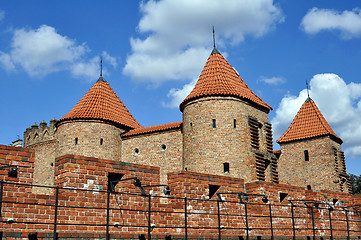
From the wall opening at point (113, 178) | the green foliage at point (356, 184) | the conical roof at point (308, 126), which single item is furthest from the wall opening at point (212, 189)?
the green foliage at point (356, 184)

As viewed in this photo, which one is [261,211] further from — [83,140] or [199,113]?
[83,140]

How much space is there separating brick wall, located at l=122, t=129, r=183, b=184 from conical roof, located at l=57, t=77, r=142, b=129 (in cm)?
180

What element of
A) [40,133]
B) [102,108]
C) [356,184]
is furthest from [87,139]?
[356,184]

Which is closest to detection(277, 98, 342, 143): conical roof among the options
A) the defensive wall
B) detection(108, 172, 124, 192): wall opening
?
the defensive wall

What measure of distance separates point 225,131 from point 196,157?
1862mm

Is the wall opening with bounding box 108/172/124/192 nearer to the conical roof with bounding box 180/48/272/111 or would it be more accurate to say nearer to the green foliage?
the conical roof with bounding box 180/48/272/111

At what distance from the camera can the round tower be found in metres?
24.0

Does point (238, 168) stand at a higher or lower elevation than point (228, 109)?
lower

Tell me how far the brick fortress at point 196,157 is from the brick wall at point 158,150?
6 centimetres

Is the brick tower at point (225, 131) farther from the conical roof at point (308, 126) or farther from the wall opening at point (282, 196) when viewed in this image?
the wall opening at point (282, 196)

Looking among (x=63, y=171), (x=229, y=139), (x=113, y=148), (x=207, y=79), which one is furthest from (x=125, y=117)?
(x=63, y=171)

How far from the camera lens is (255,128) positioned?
69.4ft

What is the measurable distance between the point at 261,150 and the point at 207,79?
15.1ft

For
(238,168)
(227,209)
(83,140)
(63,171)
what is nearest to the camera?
(63,171)
